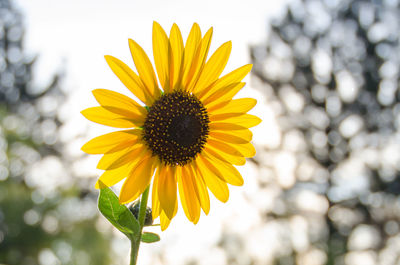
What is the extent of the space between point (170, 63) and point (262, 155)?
15041mm

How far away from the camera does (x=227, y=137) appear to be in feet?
5.51

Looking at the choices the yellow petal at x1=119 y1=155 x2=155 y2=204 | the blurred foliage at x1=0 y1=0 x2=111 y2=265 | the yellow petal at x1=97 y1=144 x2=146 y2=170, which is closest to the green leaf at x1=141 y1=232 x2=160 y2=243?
the yellow petal at x1=119 y1=155 x2=155 y2=204

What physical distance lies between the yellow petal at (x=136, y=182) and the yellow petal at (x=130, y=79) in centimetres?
25

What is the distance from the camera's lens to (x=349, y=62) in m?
16.4

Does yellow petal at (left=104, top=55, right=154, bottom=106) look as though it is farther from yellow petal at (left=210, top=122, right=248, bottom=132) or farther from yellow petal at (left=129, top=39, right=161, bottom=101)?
yellow petal at (left=210, top=122, right=248, bottom=132)

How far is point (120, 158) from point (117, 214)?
22 cm

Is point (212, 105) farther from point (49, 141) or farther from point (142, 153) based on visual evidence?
point (49, 141)

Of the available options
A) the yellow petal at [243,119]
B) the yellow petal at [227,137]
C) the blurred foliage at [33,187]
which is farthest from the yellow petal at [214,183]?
the blurred foliage at [33,187]

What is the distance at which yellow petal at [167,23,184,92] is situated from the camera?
1.53 meters

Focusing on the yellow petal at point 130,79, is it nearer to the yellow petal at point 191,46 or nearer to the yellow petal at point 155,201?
the yellow petal at point 191,46

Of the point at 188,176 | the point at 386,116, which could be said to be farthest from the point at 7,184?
the point at 188,176

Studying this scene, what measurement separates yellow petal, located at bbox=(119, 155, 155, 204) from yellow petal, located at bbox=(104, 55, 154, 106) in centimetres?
25

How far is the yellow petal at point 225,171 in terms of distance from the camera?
5.46 ft

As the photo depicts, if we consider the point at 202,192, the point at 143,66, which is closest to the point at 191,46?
the point at 143,66
